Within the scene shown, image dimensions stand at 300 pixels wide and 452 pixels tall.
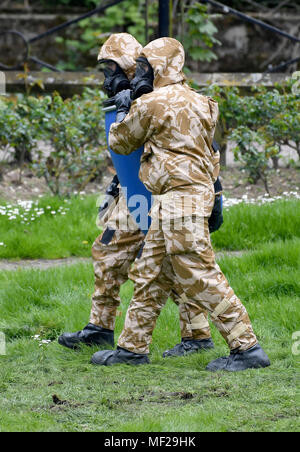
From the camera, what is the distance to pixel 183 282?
4344 millimetres

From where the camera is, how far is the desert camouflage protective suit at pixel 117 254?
15.5 ft

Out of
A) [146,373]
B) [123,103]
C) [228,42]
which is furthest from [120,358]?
[228,42]

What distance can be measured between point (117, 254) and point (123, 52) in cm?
116

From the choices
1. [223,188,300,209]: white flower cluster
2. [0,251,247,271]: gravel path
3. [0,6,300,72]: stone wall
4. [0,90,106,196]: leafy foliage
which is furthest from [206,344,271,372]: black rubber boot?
[0,6,300,72]: stone wall

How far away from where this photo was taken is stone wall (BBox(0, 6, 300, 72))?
517 inches

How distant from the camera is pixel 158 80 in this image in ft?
14.5

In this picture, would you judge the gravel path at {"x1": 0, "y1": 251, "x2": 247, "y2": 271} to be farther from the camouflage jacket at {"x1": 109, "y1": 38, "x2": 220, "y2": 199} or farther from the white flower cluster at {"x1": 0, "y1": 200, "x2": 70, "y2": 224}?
the camouflage jacket at {"x1": 109, "y1": 38, "x2": 220, "y2": 199}

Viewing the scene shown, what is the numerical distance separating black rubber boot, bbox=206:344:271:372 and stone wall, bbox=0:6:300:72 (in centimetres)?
912

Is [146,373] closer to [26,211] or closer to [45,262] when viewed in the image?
[45,262]
